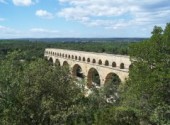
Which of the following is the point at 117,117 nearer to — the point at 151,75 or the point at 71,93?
the point at 71,93

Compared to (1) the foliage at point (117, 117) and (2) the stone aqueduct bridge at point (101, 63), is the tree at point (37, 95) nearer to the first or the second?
(1) the foliage at point (117, 117)

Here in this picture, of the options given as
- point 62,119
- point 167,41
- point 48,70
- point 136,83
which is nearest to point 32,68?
point 48,70

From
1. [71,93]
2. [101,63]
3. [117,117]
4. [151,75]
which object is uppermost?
[151,75]

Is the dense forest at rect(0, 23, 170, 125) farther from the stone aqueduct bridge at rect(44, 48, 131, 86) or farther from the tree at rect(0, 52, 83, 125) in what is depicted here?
the stone aqueduct bridge at rect(44, 48, 131, 86)

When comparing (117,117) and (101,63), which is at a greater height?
(117,117)

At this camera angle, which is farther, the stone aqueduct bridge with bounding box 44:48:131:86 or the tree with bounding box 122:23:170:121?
the stone aqueduct bridge with bounding box 44:48:131:86

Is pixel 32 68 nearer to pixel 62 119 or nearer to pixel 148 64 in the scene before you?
pixel 62 119

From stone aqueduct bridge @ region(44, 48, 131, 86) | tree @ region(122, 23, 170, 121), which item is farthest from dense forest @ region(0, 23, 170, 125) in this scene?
stone aqueduct bridge @ region(44, 48, 131, 86)

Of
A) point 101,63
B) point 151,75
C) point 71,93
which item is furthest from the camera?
point 101,63

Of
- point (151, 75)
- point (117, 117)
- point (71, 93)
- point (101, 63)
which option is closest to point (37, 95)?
point (71, 93)

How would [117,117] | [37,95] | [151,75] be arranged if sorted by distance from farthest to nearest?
[151,75], [117,117], [37,95]
